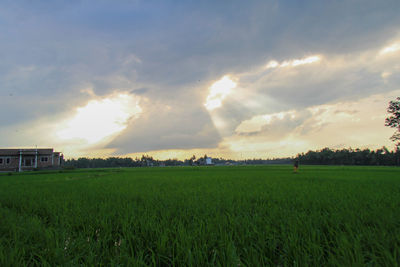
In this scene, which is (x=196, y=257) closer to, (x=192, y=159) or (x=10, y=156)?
(x=10, y=156)

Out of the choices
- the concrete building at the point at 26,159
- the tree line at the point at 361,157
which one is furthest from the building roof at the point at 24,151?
the tree line at the point at 361,157

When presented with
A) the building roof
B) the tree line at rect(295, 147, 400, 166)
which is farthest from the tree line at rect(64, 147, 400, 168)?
the building roof

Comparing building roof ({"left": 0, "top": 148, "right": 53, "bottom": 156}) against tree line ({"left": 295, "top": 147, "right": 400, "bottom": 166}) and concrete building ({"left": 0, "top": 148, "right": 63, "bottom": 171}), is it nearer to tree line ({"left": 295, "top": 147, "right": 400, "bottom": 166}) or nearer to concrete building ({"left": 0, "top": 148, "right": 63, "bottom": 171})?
concrete building ({"left": 0, "top": 148, "right": 63, "bottom": 171})

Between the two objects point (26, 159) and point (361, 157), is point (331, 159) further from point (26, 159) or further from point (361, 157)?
point (26, 159)

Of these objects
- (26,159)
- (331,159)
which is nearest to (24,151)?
(26,159)

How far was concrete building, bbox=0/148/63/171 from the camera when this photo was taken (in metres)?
41.4

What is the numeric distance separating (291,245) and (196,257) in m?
0.89

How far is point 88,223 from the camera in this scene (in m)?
2.94

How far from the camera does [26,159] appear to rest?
43.6 m

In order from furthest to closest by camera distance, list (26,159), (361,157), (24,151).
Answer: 1. (361,157)
2. (26,159)
3. (24,151)

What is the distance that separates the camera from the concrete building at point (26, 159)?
41.4 meters

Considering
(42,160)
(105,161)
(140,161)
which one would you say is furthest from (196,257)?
(140,161)

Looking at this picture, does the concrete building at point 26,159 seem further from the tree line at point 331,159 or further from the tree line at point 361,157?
the tree line at point 361,157

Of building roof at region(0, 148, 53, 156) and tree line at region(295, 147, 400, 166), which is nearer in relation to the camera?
building roof at region(0, 148, 53, 156)
